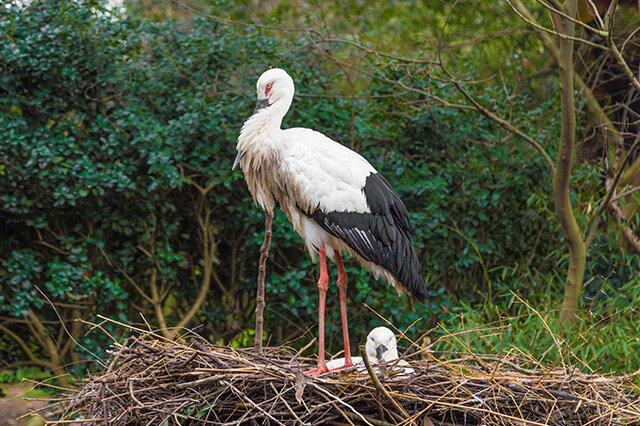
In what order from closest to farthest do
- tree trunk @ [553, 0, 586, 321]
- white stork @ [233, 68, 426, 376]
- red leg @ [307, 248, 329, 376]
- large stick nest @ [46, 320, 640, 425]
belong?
large stick nest @ [46, 320, 640, 425], red leg @ [307, 248, 329, 376], white stork @ [233, 68, 426, 376], tree trunk @ [553, 0, 586, 321]

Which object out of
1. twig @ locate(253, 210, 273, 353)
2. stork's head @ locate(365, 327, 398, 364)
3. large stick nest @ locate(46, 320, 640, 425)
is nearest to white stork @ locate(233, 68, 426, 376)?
stork's head @ locate(365, 327, 398, 364)

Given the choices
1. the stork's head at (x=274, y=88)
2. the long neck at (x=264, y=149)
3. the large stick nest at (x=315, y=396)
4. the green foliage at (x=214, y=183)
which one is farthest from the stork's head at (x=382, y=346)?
the green foliage at (x=214, y=183)

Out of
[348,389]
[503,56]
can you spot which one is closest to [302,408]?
[348,389]

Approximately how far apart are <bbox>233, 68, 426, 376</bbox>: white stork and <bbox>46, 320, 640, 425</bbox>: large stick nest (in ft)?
2.10

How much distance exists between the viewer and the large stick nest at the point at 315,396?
278cm

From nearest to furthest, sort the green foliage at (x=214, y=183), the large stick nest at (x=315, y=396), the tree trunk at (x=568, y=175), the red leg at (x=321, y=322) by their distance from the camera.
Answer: the large stick nest at (x=315, y=396)
the red leg at (x=321, y=322)
the tree trunk at (x=568, y=175)
the green foliage at (x=214, y=183)

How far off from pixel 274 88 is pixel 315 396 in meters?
1.58

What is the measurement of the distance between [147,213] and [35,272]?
912mm

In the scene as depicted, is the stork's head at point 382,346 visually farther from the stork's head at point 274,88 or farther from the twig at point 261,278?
the stork's head at point 274,88

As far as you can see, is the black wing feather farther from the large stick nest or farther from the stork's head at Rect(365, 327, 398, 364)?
the large stick nest

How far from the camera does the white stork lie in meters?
3.58

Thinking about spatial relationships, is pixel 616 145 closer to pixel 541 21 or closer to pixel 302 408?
→ pixel 541 21

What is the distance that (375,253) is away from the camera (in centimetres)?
362

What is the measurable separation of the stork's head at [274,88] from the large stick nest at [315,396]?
4.30 feet
